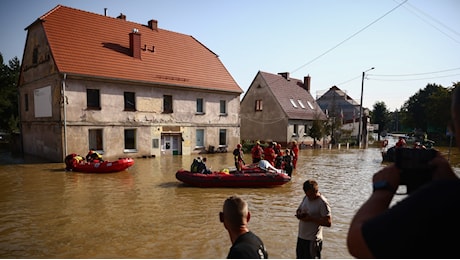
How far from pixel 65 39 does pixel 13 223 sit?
15.9 metres

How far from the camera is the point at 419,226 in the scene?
1.26 m

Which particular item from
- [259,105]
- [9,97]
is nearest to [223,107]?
[259,105]

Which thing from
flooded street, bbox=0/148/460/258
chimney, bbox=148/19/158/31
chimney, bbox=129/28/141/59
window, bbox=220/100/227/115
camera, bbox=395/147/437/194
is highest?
chimney, bbox=148/19/158/31

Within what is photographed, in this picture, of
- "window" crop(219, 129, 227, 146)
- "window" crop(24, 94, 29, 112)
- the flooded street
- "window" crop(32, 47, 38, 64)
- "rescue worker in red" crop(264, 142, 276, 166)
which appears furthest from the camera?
"window" crop(219, 129, 227, 146)

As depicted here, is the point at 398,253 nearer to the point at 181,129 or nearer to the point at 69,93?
the point at 69,93

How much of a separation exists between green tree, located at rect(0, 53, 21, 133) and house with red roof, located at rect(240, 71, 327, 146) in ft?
85.6

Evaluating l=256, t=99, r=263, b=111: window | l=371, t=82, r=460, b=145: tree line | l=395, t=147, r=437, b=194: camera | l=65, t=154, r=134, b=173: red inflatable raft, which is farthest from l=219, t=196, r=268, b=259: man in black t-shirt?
l=371, t=82, r=460, b=145: tree line

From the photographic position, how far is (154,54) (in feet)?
77.2

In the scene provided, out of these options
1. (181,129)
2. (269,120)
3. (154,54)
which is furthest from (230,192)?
(269,120)

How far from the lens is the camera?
162 centimetres

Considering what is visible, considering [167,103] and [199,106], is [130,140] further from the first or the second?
[199,106]

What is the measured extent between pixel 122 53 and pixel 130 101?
13.2 ft

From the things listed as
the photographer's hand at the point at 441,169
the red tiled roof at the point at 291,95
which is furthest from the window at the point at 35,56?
the photographer's hand at the point at 441,169

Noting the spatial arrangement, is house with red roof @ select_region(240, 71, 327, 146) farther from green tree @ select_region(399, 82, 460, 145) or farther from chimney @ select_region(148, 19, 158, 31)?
green tree @ select_region(399, 82, 460, 145)
